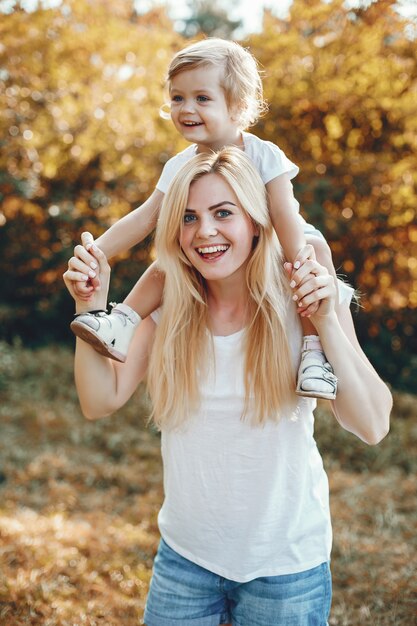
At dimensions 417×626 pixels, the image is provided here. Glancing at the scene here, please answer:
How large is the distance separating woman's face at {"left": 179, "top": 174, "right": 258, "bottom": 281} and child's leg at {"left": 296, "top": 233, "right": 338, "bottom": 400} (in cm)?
24

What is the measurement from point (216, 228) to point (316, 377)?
457mm

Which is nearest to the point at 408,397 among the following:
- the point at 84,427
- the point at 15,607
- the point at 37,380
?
the point at 84,427

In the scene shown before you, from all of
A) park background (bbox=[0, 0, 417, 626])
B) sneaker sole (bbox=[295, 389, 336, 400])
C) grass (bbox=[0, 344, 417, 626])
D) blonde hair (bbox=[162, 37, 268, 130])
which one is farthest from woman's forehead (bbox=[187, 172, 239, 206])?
park background (bbox=[0, 0, 417, 626])

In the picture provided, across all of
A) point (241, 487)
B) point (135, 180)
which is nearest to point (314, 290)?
point (241, 487)

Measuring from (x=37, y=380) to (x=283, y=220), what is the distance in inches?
215

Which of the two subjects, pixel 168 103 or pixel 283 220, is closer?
pixel 283 220

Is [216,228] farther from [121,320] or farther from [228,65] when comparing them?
[228,65]

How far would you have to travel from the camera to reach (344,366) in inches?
64.1

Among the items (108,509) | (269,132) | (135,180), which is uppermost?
(269,132)

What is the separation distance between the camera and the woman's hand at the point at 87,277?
1.75 m

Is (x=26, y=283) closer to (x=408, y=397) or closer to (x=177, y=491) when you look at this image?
(x=408, y=397)

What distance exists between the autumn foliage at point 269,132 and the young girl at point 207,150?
4.70 m

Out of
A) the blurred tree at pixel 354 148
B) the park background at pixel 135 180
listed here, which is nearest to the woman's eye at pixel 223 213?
the park background at pixel 135 180

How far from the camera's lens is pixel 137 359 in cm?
194
